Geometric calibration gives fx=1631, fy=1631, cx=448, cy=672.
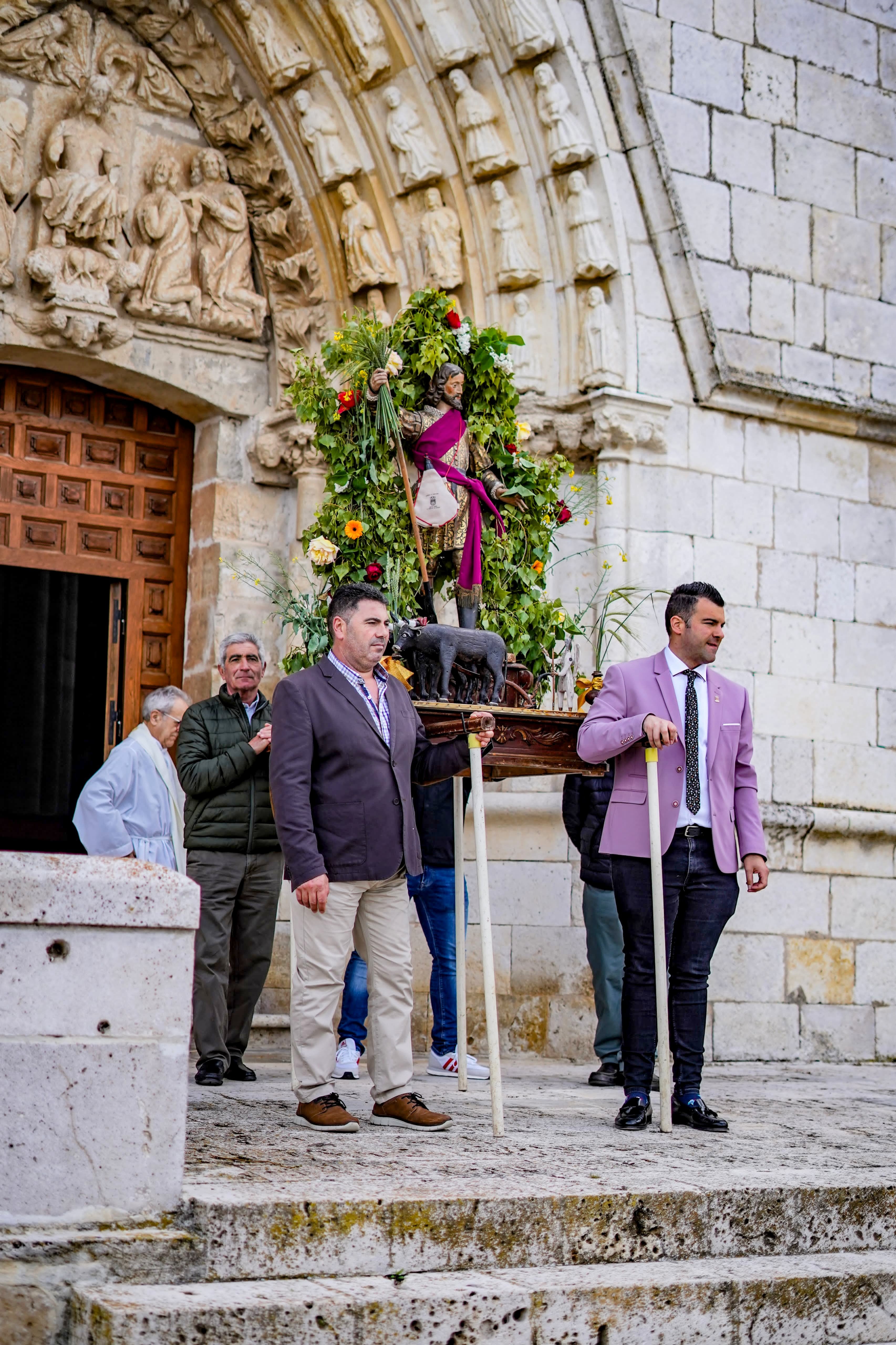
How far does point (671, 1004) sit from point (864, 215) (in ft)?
18.0

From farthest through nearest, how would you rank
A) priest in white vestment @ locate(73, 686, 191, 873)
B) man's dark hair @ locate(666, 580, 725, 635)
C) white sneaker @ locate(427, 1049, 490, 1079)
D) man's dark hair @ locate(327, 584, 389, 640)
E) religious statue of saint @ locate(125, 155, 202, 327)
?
religious statue of saint @ locate(125, 155, 202, 327) < white sneaker @ locate(427, 1049, 490, 1079) < priest in white vestment @ locate(73, 686, 191, 873) < man's dark hair @ locate(666, 580, 725, 635) < man's dark hair @ locate(327, 584, 389, 640)

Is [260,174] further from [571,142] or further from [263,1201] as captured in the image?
[263,1201]

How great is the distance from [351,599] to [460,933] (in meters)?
1.31

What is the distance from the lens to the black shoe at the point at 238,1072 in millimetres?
6051

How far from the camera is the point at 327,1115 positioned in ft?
14.9

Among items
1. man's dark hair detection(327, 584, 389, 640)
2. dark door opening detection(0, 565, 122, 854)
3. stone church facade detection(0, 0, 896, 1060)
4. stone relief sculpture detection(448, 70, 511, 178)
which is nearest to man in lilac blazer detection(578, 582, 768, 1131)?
man's dark hair detection(327, 584, 389, 640)

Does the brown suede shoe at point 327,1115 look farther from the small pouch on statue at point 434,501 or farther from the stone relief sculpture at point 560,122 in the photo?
the stone relief sculpture at point 560,122

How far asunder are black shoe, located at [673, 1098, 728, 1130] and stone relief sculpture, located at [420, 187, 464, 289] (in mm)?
4539

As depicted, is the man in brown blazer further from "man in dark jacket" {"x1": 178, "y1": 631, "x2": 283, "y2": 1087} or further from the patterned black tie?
"man in dark jacket" {"x1": 178, "y1": 631, "x2": 283, "y2": 1087}

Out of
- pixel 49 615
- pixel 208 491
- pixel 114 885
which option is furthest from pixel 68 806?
pixel 114 885

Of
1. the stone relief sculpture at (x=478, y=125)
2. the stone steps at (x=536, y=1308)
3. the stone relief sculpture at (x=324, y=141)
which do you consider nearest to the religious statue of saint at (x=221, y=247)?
the stone relief sculpture at (x=324, y=141)

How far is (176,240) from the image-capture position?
8336 mm

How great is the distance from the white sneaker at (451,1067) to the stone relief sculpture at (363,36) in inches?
190

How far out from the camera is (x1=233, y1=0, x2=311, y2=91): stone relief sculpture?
8172 mm
